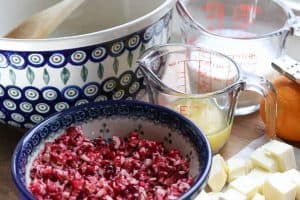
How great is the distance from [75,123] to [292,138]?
1.14ft

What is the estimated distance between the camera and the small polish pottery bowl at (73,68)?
748mm

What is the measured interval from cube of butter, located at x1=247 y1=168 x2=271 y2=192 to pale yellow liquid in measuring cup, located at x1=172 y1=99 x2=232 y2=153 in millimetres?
70

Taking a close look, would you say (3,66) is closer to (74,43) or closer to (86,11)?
(74,43)

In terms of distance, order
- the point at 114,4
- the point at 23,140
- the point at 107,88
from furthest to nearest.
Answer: the point at 114,4 < the point at 107,88 < the point at 23,140

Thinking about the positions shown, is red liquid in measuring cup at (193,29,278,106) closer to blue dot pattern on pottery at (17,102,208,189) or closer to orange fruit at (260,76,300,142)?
orange fruit at (260,76,300,142)

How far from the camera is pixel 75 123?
76cm

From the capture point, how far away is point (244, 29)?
1.08 metres

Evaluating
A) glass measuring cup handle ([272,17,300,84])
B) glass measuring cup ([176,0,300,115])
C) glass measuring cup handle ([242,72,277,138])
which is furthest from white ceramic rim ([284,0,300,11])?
glass measuring cup handle ([242,72,277,138])

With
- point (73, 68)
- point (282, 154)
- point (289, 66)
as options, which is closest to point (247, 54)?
point (289, 66)

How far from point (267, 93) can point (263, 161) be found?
0.10m

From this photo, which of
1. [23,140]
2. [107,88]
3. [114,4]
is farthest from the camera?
[114,4]

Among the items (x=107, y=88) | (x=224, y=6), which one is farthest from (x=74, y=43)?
(x=224, y=6)

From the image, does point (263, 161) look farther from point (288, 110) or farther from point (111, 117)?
point (111, 117)

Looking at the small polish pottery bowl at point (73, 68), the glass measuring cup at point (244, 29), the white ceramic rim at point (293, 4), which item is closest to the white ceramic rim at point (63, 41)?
the small polish pottery bowl at point (73, 68)
